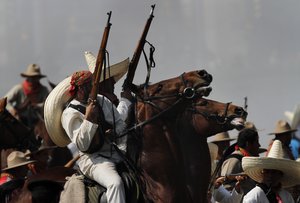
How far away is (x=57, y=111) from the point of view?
1359 cm

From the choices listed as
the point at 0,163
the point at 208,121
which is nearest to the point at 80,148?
the point at 208,121

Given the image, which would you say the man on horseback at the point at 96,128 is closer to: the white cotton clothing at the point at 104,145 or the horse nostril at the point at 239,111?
the white cotton clothing at the point at 104,145

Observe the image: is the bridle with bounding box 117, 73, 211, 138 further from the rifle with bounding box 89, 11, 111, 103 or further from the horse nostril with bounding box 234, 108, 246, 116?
the rifle with bounding box 89, 11, 111, 103

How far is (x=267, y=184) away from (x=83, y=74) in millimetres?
2501

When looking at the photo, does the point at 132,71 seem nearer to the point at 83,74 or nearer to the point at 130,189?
the point at 83,74

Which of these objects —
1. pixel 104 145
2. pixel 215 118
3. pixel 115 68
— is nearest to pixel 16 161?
pixel 115 68

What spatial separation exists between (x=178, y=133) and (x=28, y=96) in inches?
350

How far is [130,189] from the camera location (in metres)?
13.1

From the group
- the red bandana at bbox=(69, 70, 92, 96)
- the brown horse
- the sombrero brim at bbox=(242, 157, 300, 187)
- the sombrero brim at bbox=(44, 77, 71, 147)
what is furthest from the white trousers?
the sombrero brim at bbox=(242, 157, 300, 187)

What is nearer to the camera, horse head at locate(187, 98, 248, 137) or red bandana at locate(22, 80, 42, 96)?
horse head at locate(187, 98, 248, 137)

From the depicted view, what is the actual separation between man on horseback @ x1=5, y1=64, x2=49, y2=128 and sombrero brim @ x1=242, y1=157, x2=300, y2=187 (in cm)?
846

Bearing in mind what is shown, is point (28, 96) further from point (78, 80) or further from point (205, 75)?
point (205, 75)

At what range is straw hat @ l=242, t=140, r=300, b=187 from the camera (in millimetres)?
13383

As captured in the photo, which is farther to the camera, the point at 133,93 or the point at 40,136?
the point at 40,136
